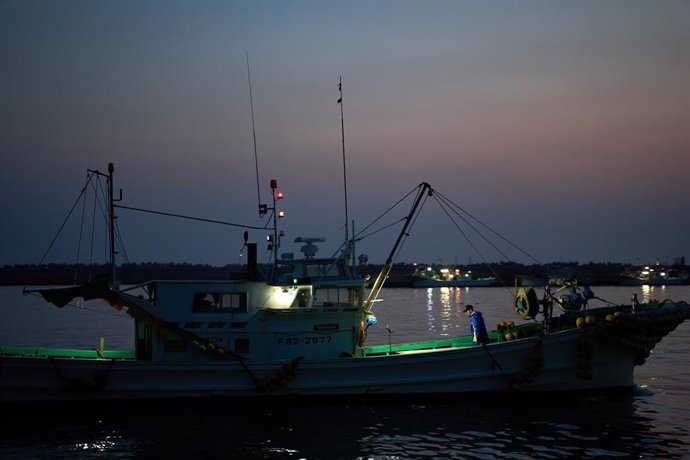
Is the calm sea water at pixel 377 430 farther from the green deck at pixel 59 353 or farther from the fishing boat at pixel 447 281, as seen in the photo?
the fishing boat at pixel 447 281

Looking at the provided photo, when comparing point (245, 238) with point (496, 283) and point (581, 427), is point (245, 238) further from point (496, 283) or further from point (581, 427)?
point (496, 283)

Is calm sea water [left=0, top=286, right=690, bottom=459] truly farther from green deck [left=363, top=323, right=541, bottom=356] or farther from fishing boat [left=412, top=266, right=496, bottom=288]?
fishing boat [left=412, top=266, right=496, bottom=288]

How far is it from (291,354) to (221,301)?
230 cm

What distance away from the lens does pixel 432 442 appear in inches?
630

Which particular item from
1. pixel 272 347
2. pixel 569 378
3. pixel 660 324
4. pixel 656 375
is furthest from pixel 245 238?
pixel 656 375

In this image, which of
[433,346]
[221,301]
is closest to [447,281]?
[433,346]

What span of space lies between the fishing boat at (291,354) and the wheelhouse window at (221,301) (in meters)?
0.03

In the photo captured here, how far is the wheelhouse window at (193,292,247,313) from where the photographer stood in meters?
19.5

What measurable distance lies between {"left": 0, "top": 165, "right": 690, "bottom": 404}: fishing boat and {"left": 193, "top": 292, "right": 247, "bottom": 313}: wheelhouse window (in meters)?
0.03

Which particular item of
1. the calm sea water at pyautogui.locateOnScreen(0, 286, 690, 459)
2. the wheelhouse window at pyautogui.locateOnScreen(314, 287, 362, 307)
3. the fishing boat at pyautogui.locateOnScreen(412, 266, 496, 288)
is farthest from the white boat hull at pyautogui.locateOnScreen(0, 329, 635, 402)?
the fishing boat at pyautogui.locateOnScreen(412, 266, 496, 288)

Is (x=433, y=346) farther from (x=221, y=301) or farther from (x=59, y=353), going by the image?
(x=59, y=353)

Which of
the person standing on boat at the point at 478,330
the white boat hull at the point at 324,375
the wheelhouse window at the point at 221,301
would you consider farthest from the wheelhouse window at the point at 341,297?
the person standing on boat at the point at 478,330

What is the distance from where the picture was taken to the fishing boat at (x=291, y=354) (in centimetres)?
1864

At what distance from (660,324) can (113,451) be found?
45.1 ft
